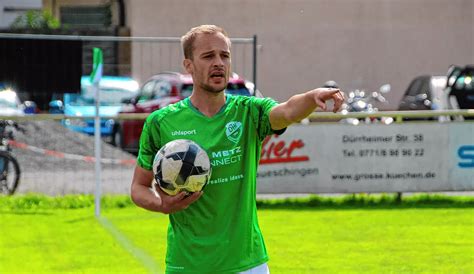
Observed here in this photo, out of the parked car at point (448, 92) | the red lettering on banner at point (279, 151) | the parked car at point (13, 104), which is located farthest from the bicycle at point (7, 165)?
the parked car at point (448, 92)

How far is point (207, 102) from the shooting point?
19.7ft

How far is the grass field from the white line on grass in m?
0.01

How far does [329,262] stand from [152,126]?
615 centimetres

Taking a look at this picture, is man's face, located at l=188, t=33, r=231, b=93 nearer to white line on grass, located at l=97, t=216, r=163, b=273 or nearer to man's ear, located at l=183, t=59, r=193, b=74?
man's ear, located at l=183, t=59, r=193, b=74

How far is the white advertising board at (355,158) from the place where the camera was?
18.0 m

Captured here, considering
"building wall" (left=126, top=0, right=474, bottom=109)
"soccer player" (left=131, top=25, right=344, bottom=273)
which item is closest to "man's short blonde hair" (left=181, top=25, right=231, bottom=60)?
"soccer player" (left=131, top=25, right=344, bottom=273)

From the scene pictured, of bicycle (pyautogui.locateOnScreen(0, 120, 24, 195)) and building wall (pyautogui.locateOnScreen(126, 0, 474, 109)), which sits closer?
bicycle (pyautogui.locateOnScreen(0, 120, 24, 195))

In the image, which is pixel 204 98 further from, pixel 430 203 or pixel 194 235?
pixel 430 203

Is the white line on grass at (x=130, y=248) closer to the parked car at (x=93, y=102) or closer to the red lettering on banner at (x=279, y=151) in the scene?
the parked car at (x=93, y=102)

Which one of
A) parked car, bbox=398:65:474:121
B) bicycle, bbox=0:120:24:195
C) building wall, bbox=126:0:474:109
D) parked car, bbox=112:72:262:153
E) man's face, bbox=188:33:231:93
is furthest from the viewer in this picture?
building wall, bbox=126:0:474:109

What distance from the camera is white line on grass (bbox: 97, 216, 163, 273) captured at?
11791mm

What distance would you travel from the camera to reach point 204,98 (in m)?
6.00

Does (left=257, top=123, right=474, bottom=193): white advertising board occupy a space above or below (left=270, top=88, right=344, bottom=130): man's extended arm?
below

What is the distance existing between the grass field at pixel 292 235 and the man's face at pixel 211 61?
225 inches
